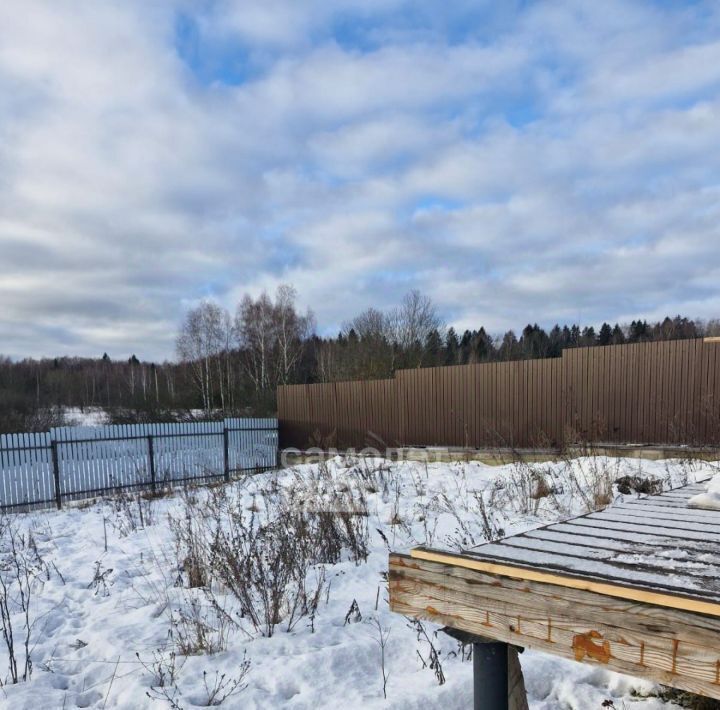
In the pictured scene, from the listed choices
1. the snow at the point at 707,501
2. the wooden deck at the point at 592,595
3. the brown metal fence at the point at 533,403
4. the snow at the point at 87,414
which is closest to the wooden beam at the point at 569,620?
the wooden deck at the point at 592,595

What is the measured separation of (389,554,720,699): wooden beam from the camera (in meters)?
1.33

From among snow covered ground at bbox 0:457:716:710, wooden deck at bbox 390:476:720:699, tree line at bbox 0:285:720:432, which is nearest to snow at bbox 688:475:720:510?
wooden deck at bbox 390:476:720:699

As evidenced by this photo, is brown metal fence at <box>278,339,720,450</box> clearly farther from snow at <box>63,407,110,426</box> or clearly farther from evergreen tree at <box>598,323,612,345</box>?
evergreen tree at <box>598,323,612,345</box>

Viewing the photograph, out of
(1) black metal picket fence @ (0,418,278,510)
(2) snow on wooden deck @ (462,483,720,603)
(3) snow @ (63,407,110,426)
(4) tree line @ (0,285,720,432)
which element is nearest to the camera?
(2) snow on wooden deck @ (462,483,720,603)

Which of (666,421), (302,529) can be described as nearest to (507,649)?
(302,529)

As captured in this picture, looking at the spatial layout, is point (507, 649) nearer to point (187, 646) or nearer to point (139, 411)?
point (187, 646)

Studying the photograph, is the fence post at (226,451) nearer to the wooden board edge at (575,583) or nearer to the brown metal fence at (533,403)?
the brown metal fence at (533,403)

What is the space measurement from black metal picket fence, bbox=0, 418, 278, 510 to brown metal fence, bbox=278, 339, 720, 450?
2.34 metres

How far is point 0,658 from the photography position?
3.18 metres

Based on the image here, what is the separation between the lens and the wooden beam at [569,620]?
4.37ft

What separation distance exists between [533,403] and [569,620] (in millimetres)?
10358

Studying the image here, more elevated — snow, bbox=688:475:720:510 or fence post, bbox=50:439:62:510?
snow, bbox=688:475:720:510

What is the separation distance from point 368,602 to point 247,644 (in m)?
0.90

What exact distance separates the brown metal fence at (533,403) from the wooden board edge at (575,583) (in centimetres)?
834
